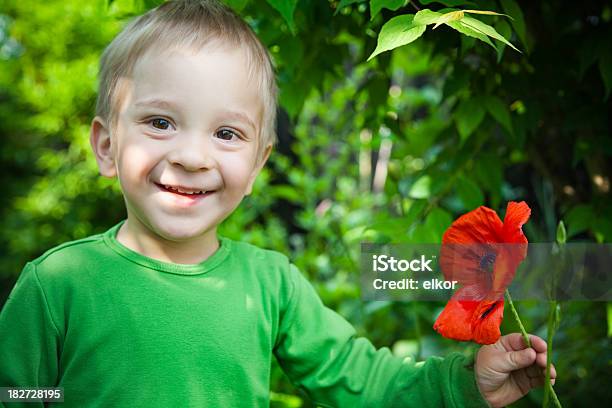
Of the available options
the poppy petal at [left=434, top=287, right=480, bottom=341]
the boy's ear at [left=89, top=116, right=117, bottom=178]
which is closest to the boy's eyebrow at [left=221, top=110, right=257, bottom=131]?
the boy's ear at [left=89, top=116, right=117, bottom=178]

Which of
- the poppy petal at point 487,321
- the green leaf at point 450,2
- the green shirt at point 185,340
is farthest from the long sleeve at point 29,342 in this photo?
the green leaf at point 450,2

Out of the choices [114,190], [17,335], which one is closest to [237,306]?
[17,335]

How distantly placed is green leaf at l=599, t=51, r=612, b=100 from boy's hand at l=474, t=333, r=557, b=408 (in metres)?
0.59

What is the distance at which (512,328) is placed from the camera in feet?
6.07

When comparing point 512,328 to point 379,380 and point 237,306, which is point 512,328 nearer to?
point 379,380

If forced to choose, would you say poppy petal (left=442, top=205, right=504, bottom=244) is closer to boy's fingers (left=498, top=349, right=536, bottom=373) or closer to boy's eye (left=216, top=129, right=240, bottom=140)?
boy's fingers (left=498, top=349, right=536, bottom=373)

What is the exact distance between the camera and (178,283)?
3.95 feet

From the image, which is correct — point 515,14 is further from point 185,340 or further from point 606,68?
point 185,340

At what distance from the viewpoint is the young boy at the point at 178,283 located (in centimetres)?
112

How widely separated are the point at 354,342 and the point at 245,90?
1.71 ft

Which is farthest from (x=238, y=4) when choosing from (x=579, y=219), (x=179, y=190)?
(x=579, y=219)

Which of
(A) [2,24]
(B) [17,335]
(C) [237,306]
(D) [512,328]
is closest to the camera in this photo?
(B) [17,335]

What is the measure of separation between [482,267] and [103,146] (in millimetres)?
701

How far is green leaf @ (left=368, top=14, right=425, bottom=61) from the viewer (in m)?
0.90
